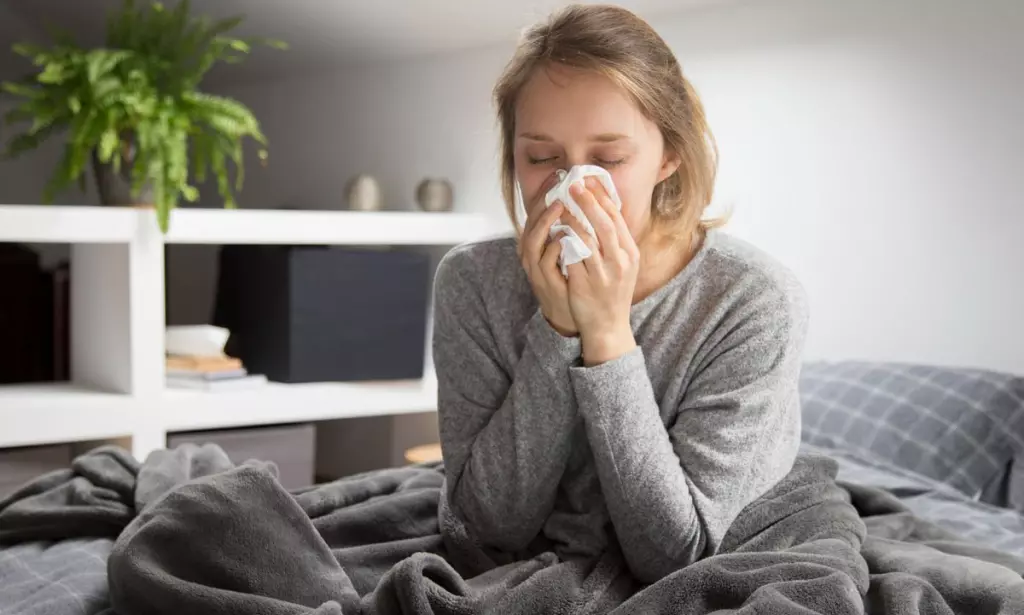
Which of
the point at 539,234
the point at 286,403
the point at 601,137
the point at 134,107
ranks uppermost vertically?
the point at 134,107

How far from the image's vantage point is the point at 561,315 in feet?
4.42

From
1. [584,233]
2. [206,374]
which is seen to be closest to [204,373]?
[206,374]

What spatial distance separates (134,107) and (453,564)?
6.08ft

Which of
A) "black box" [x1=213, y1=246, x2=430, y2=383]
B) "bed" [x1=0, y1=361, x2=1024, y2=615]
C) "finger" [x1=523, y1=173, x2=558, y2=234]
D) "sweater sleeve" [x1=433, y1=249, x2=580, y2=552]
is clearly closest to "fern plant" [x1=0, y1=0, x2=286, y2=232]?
"black box" [x1=213, y1=246, x2=430, y2=383]

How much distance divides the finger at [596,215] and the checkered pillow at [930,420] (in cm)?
100

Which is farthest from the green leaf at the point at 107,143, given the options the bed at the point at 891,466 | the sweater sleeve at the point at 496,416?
the sweater sleeve at the point at 496,416

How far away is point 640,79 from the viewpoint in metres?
1.35

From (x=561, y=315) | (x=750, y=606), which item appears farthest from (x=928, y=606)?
(x=561, y=315)

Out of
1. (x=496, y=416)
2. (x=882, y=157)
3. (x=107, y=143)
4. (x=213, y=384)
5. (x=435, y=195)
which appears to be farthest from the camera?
(x=435, y=195)

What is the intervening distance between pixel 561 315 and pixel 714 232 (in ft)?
0.94

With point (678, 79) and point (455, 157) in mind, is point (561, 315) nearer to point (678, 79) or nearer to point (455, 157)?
point (678, 79)

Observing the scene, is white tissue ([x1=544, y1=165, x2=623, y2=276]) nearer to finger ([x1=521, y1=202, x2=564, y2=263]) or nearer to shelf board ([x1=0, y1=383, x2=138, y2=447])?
finger ([x1=521, y1=202, x2=564, y2=263])

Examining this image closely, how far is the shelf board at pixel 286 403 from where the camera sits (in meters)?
2.87

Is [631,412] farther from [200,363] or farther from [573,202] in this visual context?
[200,363]
